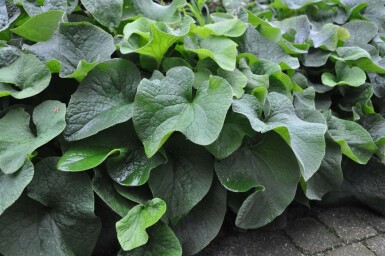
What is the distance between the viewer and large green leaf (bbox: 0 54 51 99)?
1612 millimetres

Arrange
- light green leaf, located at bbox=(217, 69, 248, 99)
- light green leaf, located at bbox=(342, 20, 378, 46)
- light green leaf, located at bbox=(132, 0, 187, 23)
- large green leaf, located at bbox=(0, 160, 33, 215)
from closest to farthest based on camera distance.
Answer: large green leaf, located at bbox=(0, 160, 33, 215), light green leaf, located at bbox=(217, 69, 248, 99), light green leaf, located at bbox=(132, 0, 187, 23), light green leaf, located at bbox=(342, 20, 378, 46)

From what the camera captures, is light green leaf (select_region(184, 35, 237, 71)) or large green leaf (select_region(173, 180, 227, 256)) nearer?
large green leaf (select_region(173, 180, 227, 256))

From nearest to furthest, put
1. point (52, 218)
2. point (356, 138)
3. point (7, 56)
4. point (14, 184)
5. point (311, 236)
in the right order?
point (14, 184), point (52, 218), point (7, 56), point (311, 236), point (356, 138)

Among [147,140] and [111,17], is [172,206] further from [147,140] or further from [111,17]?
[111,17]

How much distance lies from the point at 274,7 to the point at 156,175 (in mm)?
1839

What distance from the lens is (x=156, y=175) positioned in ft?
5.26

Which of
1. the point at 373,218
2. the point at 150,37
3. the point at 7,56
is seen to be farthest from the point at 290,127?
the point at 7,56

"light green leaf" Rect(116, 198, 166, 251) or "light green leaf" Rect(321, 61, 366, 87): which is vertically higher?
"light green leaf" Rect(116, 198, 166, 251)

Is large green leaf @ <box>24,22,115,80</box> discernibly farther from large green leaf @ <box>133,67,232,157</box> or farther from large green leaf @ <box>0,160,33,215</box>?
large green leaf @ <box>0,160,33,215</box>

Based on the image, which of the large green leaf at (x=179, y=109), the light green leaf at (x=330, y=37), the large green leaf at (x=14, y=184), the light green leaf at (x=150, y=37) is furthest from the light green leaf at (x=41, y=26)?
the light green leaf at (x=330, y=37)

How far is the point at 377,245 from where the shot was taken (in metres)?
1.83

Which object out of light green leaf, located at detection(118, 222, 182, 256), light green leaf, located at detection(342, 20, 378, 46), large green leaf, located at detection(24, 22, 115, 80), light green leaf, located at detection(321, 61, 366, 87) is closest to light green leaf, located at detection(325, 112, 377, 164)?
light green leaf, located at detection(321, 61, 366, 87)

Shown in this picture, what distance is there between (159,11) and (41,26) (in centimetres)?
55

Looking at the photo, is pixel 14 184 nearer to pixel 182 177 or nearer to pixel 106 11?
pixel 182 177
